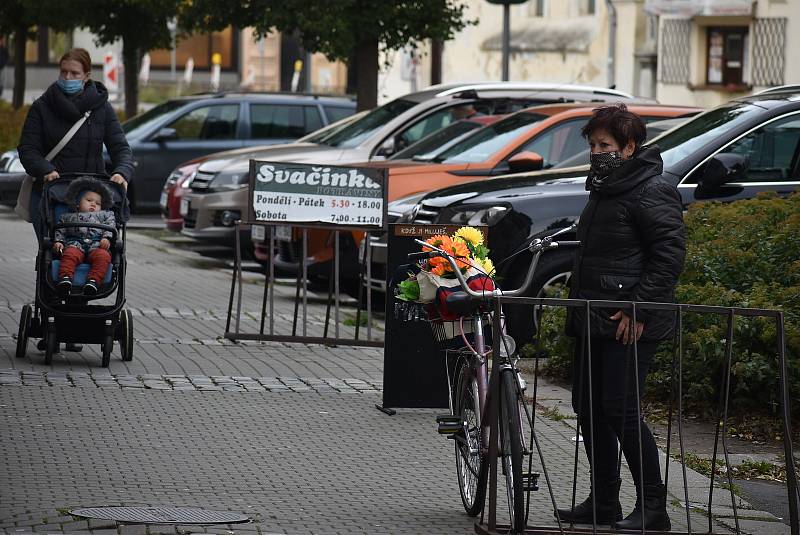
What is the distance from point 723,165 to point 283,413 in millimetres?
3609

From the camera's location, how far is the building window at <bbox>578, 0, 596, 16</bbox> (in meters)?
41.4

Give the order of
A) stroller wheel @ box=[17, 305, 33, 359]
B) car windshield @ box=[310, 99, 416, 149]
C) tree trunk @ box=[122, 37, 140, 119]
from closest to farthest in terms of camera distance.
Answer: stroller wheel @ box=[17, 305, 33, 359], car windshield @ box=[310, 99, 416, 149], tree trunk @ box=[122, 37, 140, 119]

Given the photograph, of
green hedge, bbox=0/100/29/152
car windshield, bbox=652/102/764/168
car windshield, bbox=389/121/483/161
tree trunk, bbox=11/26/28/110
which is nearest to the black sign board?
car windshield, bbox=652/102/764/168

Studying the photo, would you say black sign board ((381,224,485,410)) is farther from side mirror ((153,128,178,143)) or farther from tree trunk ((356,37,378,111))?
tree trunk ((356,37,378,111))

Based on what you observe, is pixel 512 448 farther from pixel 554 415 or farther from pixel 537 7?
pixel 537 7

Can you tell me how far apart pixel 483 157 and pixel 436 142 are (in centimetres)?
139

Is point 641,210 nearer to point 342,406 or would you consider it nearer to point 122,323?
point 342,406

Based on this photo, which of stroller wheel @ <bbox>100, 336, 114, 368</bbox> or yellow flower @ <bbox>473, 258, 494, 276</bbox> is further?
stroller wheel @ <bbox>100, 336, 114, 368</bbox>

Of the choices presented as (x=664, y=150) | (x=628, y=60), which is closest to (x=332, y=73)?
(x=628, y=60)

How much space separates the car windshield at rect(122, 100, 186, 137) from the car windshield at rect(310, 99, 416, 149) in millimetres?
4323

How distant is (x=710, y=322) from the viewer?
28.4 feet

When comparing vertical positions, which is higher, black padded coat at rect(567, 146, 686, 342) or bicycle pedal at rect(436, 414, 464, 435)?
black padded coat at rect(567, 146, 686, 342)

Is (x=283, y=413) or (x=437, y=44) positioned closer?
(x=283, y=413)

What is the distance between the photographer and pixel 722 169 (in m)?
10.1
